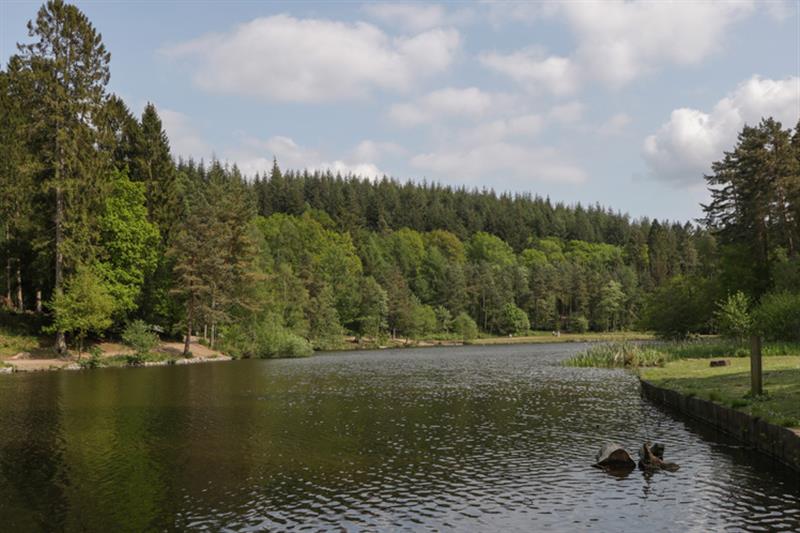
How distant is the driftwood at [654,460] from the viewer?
57.2ft

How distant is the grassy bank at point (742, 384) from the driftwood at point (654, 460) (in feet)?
11.7

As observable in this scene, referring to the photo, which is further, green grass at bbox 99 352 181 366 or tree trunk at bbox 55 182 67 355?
green grass at bbox 99 352 181 366

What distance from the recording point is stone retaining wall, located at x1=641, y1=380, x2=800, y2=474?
55.4 feet

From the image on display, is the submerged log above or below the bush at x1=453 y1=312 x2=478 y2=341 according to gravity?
above

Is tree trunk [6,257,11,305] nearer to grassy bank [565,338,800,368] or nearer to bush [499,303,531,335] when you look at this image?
grassy bank [565,338,800,368]

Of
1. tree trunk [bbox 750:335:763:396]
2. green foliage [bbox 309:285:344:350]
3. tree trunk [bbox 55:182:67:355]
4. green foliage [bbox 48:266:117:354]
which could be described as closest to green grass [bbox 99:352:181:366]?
green foliage [bbox 48:266:117:354]

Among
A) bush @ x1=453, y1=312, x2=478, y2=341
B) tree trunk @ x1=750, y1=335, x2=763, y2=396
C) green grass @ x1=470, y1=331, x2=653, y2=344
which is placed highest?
tree trunk @ x1=750, y1=335, x2=763, y2=396

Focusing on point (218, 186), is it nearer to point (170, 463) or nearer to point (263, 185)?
point (170, 463)

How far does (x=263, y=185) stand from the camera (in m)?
198

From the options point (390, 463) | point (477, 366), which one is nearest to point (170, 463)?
point (390, 463)

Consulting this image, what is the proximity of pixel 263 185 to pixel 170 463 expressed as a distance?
7303 inches

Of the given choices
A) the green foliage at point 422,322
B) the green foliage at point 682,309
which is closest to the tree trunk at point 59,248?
the green foliage at point 682,309

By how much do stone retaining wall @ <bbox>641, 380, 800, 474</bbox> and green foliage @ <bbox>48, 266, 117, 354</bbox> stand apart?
153ft

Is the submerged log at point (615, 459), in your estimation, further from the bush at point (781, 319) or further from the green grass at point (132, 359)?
the green grass at point (132, 359)
